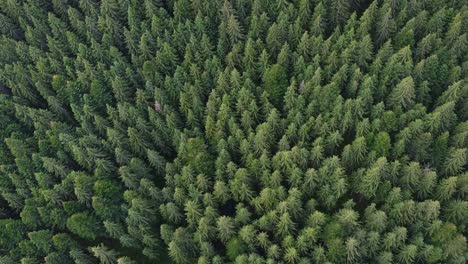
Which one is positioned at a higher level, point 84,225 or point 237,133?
point 237,133

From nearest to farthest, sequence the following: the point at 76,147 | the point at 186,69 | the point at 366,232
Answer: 1. the point at 366,232
2. the point at 76,147
3. the point at 186,69

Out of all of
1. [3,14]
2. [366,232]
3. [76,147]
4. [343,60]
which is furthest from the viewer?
[3,14]

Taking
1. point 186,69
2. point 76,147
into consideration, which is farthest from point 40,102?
point 186,69

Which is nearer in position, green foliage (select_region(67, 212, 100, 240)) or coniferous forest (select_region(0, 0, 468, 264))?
coniferous forest (select_region(0, 0, 468, 264))

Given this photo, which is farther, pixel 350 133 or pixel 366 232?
pixel 350 133

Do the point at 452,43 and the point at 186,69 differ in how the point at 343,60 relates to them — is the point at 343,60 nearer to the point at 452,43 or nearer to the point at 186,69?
the point at 452,43

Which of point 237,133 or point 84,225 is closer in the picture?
point 84,225

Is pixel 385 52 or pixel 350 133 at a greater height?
pixel 385 52

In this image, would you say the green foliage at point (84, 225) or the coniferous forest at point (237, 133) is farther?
the green foliage at point (84, 225)
